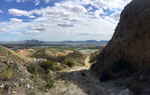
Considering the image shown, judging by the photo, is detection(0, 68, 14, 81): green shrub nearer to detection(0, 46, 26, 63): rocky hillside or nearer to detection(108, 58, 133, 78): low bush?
detection(0, 46, 26, 63): rocky hillside

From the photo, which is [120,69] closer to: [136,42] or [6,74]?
[136,42]

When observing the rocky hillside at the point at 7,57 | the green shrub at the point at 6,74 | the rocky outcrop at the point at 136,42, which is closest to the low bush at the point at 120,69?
the rocky outcrop at the point at 136,42

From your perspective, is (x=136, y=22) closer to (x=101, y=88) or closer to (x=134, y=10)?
(x=134, y=10)

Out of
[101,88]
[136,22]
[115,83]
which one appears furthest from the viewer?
[136,22]

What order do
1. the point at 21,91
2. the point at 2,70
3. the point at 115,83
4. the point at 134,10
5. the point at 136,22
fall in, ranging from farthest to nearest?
the point at 134,10
the point at 136,22
the point at 2,70
the point at 115,83
the point at 21,91

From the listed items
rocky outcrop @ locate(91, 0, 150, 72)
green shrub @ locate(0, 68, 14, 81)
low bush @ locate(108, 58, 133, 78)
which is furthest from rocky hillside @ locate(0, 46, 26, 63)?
low bush @ locate(108, 58, 133, 78)

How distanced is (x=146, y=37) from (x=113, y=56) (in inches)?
149

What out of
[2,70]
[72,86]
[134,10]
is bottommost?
[72,86]

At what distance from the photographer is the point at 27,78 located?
11.0m

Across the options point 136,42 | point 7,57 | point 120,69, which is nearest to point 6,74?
point 7,57

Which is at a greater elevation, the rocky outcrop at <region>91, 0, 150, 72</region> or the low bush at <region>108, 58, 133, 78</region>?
the rocky outcrop at <region>91, 0, 150, 72</region>

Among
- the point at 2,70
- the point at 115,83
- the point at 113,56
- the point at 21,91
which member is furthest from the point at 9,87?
the point at 113,56

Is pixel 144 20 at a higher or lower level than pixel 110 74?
higher

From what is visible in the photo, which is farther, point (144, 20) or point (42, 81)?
point (144, 20)
